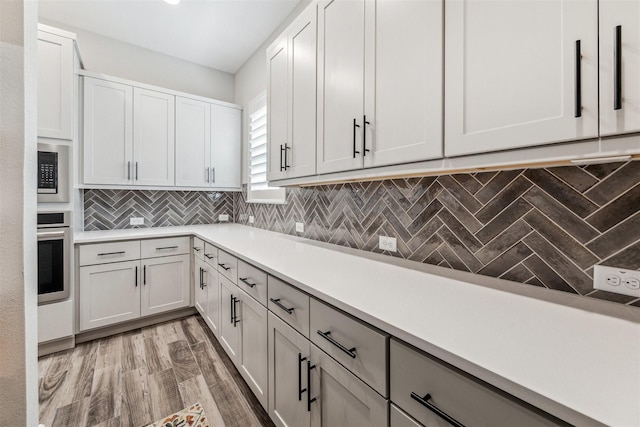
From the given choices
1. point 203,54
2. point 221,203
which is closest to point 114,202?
point 221,203

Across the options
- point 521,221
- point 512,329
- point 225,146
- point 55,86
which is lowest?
point 512,329

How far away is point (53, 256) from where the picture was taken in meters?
2.13

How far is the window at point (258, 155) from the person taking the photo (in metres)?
2.92

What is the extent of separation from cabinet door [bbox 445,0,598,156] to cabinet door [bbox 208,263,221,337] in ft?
6.50

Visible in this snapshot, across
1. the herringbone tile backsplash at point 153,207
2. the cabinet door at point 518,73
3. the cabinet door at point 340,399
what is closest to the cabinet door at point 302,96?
the cabinet door at point 518,73

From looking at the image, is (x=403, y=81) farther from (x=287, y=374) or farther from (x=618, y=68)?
(x=287, y=374)

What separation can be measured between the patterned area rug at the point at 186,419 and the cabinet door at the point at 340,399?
0.85 m

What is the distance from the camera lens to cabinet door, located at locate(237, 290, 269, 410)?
4.79 ft

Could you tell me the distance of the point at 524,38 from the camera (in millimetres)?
794

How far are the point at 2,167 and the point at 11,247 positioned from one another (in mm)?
186

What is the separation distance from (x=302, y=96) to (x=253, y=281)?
1.21 meters

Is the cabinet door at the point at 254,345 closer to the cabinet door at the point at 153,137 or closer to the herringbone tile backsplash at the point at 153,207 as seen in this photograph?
the cabinet door at the point at 153,137

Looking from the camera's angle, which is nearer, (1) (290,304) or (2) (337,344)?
(2) (337,344)

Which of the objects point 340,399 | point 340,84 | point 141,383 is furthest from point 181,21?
point 340,399
